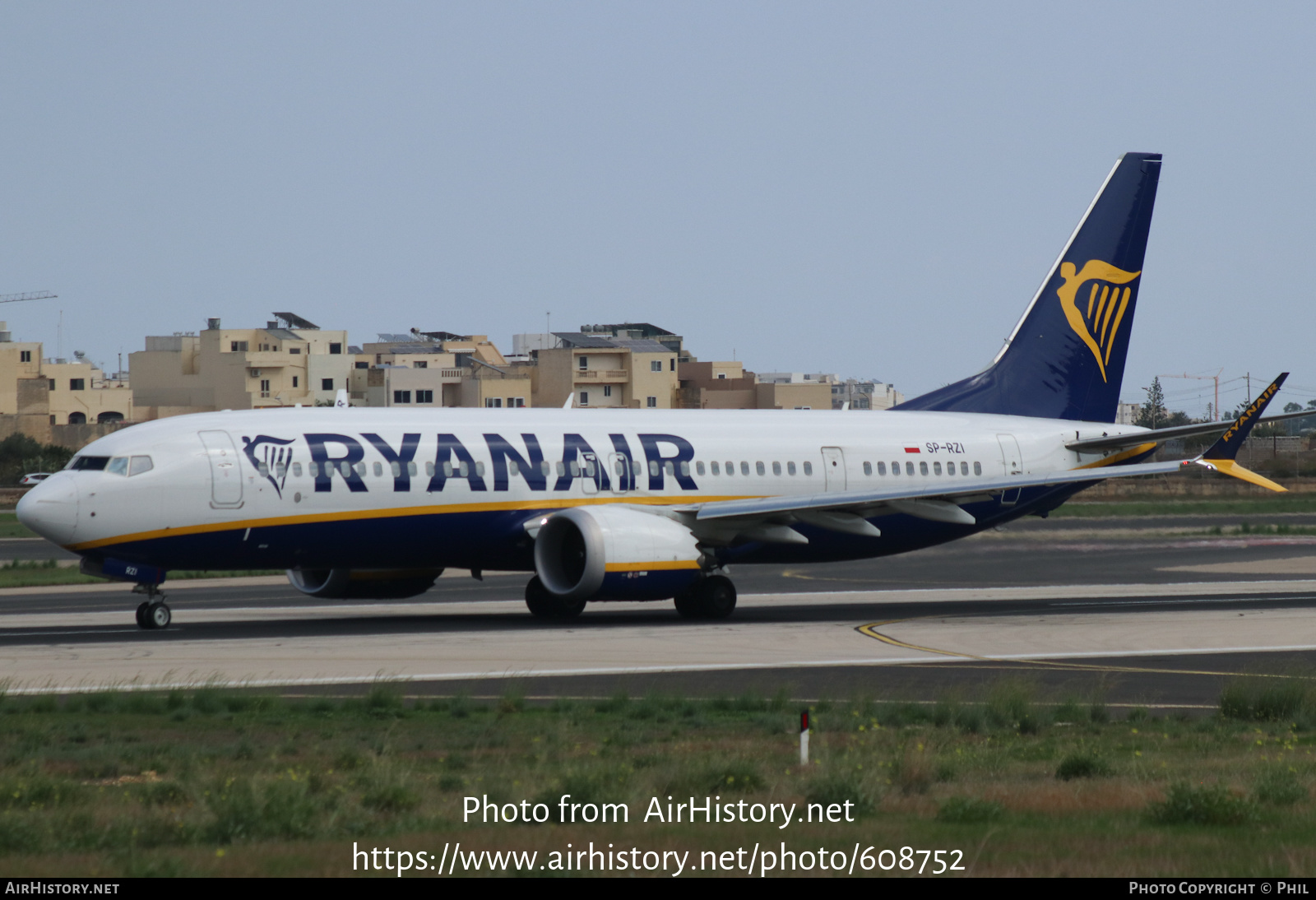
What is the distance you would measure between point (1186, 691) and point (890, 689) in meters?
4.05

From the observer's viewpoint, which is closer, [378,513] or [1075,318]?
[378,513]

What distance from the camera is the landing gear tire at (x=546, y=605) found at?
A: 1312 inches

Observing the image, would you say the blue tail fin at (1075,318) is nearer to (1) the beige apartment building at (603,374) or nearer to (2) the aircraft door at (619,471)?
(2) the aircraft door at (619,471)

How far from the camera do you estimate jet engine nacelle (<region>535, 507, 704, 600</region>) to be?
99.5 ft

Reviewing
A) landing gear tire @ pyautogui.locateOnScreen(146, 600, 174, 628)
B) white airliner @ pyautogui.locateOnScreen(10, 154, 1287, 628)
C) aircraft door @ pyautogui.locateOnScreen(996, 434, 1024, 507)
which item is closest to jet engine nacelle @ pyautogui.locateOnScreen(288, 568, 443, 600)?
white airliner @ pyautogui.locateOnScreen(10, 154, 1287, 628)

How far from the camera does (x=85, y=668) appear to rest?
2345 centimetres

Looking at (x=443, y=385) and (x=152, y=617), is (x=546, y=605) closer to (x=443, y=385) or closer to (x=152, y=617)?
(x=152, y=617)

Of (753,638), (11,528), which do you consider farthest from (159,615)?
(11,528)

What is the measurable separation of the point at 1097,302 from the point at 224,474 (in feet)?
75.4

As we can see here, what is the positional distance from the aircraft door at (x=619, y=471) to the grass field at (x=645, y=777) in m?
12.9

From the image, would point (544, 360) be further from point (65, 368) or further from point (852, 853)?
point (852, 853)

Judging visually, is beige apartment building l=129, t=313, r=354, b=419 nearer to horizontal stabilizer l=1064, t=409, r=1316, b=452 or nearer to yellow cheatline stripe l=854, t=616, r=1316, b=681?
horizontal stabilizer l=1064, t=409, r=1316, b=452

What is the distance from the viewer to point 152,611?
98.3ft

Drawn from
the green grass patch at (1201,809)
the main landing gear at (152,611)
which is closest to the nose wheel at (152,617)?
the main landing gear at (152,611)
